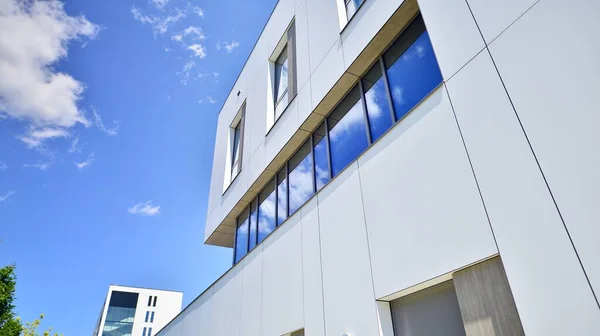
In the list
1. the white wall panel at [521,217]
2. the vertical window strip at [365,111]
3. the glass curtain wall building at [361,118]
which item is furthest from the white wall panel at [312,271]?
the white wall panel at [521,217]

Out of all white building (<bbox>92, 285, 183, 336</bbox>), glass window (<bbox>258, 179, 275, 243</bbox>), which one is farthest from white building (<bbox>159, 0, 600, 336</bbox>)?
white building (<bbox>92, 285, 183, 336</bbox>)

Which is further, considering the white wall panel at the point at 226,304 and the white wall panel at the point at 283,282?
the white wall panel at the point at 226,304

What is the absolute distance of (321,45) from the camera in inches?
310

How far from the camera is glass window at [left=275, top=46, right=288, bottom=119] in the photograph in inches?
391

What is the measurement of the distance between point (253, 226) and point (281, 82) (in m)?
4.77

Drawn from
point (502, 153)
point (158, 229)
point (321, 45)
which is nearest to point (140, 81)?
point (321, 45)

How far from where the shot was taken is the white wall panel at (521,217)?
8.44 ft

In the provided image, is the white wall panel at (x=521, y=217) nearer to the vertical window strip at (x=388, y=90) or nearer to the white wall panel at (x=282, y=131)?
the vertical window strip at (x=388, y=90)

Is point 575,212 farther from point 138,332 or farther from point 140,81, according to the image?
point 138,332

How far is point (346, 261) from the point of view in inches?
208

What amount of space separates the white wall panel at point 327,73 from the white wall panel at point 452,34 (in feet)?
7.76

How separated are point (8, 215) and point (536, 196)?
1481 inches

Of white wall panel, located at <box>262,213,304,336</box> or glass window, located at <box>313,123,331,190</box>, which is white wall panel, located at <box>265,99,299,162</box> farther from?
white wall panel, located at <box>262,213,304,336</box>

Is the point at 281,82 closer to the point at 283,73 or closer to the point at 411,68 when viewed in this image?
the point at 283,73
